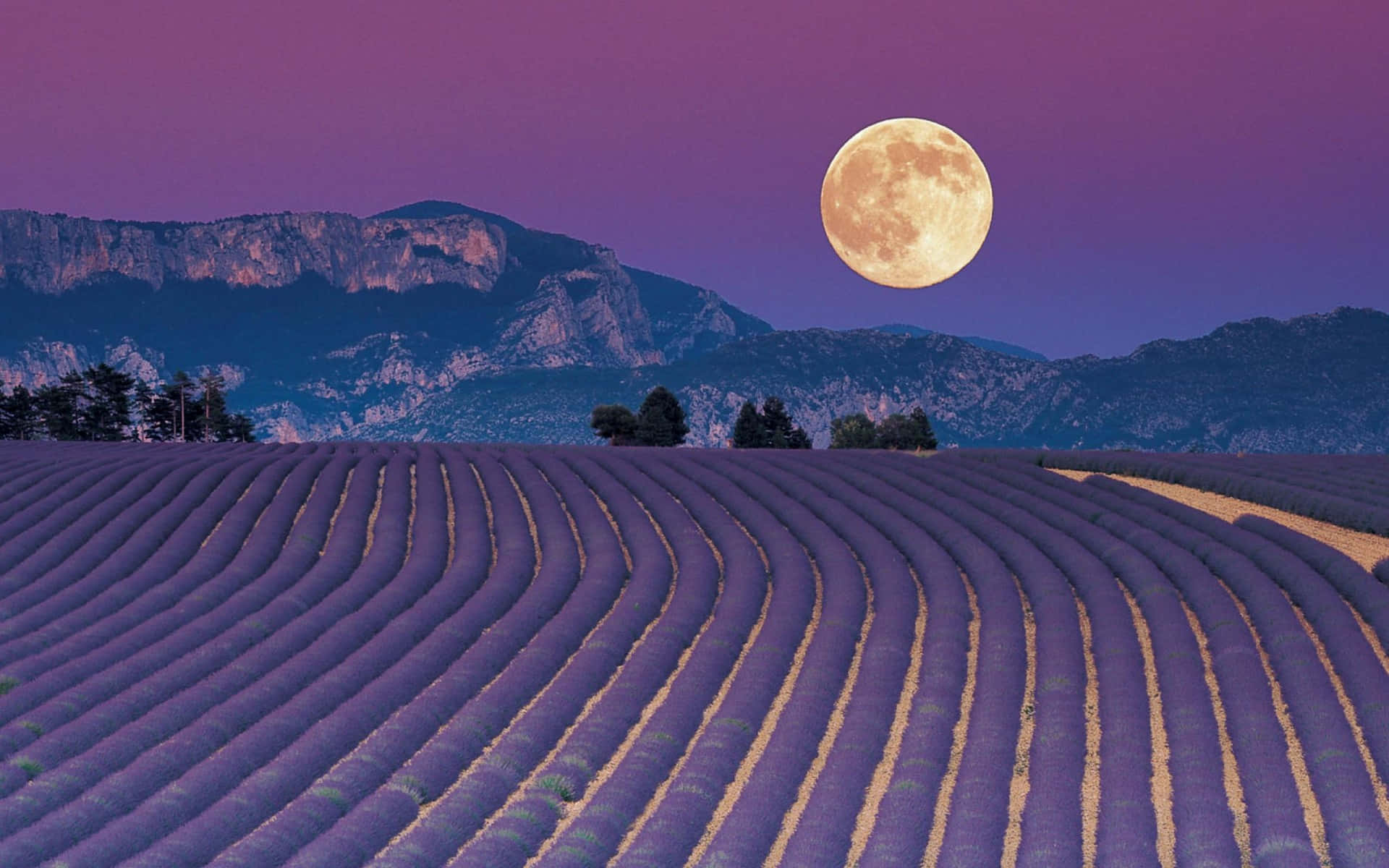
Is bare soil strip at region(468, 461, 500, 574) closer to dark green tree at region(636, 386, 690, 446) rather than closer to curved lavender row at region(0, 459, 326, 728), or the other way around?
curved lavender row at region(0, 459, 326, 728)

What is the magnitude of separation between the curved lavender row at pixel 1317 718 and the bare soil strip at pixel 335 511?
52.2ft

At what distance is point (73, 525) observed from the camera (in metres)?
25.3

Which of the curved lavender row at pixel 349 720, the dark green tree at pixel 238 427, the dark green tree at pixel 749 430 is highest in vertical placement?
the dark green tree at pixel 749 430

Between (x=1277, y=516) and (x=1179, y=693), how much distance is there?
11728 mm

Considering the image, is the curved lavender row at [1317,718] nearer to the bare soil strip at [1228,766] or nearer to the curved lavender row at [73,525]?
the bare soil strip at [1228,766]

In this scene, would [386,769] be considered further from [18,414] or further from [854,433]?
[18,414]

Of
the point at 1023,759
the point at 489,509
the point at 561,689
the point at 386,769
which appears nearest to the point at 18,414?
the point at 489,509

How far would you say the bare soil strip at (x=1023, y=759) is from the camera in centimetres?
1311

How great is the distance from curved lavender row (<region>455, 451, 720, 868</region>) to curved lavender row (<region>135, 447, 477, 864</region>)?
198 centimetres

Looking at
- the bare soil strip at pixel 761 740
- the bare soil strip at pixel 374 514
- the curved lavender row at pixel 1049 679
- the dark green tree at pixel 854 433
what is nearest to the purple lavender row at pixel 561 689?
the bare soil strip at pixel 761 740

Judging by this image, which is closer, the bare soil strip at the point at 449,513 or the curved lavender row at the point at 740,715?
the curved lavender row at the point at 740,715

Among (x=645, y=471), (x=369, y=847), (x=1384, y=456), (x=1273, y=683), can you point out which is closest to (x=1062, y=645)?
(x=1273, y=683)

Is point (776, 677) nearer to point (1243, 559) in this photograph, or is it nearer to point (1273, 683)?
point (1273, 683)

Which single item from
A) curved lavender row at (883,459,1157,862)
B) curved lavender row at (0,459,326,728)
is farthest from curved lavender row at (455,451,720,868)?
curved lavender row at (0,459,326,728)
